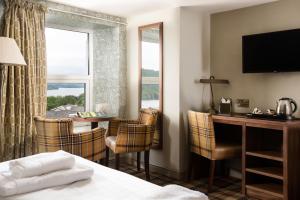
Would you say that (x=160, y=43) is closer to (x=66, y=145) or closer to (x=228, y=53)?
(x=228, y=53)

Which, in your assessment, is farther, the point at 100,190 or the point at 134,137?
the point at 134,137

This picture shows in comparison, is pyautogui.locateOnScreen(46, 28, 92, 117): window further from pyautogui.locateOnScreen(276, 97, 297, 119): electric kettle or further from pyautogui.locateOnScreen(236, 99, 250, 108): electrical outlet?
pyautogui.locateOnScreen(276, 97, 297, 119): electric kettle

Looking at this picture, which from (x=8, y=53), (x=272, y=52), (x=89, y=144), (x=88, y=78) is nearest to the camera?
(x=8, y=53)

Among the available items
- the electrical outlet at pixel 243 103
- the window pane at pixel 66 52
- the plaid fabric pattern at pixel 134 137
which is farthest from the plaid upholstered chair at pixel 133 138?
the window pane at pixel 66 52

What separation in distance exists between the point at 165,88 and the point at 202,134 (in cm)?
79

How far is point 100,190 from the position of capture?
146 cm

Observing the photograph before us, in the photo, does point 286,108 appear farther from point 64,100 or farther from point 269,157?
point 64,100

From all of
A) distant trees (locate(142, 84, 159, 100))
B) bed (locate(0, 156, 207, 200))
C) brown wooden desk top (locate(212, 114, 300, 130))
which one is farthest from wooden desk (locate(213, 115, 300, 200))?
bed (locate(0, 156, 207, 200))

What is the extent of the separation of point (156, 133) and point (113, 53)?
1342mm

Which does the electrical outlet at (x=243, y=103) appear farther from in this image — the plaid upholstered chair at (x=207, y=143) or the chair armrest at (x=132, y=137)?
the chair armrest at (x=132, y=137)

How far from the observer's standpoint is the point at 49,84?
12.3ft

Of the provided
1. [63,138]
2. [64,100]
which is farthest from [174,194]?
[64,100]

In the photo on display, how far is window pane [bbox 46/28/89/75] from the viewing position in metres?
3.78

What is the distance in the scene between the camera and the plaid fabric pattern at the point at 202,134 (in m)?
3.05
